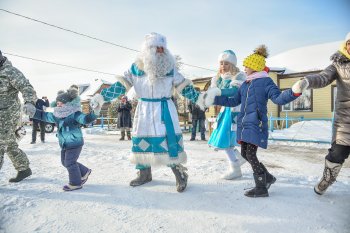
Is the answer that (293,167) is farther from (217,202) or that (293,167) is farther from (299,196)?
(217,202)

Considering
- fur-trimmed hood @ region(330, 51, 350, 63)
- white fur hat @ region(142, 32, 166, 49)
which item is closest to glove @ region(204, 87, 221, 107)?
white fur hat @ region(142, 32, 166, 49)

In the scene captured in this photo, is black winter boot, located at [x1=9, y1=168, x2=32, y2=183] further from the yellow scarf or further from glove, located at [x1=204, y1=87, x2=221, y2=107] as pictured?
the yellow scarf

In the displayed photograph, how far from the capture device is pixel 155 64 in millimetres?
3264

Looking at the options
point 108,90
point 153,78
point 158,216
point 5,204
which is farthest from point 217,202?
point 5,204

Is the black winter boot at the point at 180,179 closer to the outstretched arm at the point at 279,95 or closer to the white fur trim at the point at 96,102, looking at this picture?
the white fur trim at the point at 96,102

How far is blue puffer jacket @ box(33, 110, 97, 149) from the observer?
3.31 meters

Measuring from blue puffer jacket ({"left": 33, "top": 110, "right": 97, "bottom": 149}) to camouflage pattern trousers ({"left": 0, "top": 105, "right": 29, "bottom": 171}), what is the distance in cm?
41

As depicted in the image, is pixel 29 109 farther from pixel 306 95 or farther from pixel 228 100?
pixel 306 95

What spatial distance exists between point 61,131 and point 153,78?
133cm

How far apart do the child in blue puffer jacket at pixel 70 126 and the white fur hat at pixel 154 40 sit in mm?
999

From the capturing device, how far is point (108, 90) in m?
3.51

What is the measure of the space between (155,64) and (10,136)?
7.06 feet

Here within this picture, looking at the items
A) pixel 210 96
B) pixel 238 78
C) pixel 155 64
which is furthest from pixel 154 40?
pixel 238 78

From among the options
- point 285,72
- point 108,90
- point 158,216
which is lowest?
point 158,216
